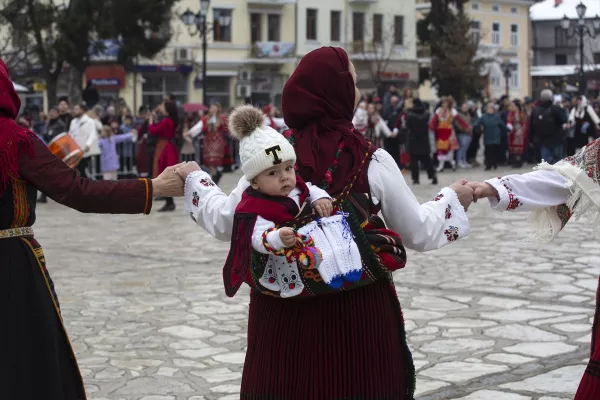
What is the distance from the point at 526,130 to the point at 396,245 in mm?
23387

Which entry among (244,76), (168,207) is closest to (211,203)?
(168,207)

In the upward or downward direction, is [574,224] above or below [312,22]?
below

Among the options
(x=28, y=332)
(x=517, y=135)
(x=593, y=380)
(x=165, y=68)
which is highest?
(x=165, y=68)

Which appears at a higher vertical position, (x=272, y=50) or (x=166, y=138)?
(x=272, y=50)

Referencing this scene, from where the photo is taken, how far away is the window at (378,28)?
184 feet

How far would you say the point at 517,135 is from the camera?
86.3 ft

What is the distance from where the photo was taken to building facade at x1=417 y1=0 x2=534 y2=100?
66.7 metres

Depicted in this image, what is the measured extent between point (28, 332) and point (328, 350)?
3.69 feet

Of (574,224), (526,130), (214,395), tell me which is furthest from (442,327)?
(526,130)

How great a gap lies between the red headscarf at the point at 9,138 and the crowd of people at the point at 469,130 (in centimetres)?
1615

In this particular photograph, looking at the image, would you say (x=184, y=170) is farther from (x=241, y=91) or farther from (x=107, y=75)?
(x=241, y=91)

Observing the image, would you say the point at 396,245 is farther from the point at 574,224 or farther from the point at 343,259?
the point at 574,224

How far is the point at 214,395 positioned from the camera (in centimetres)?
576

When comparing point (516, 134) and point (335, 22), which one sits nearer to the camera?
point (516, 134)
